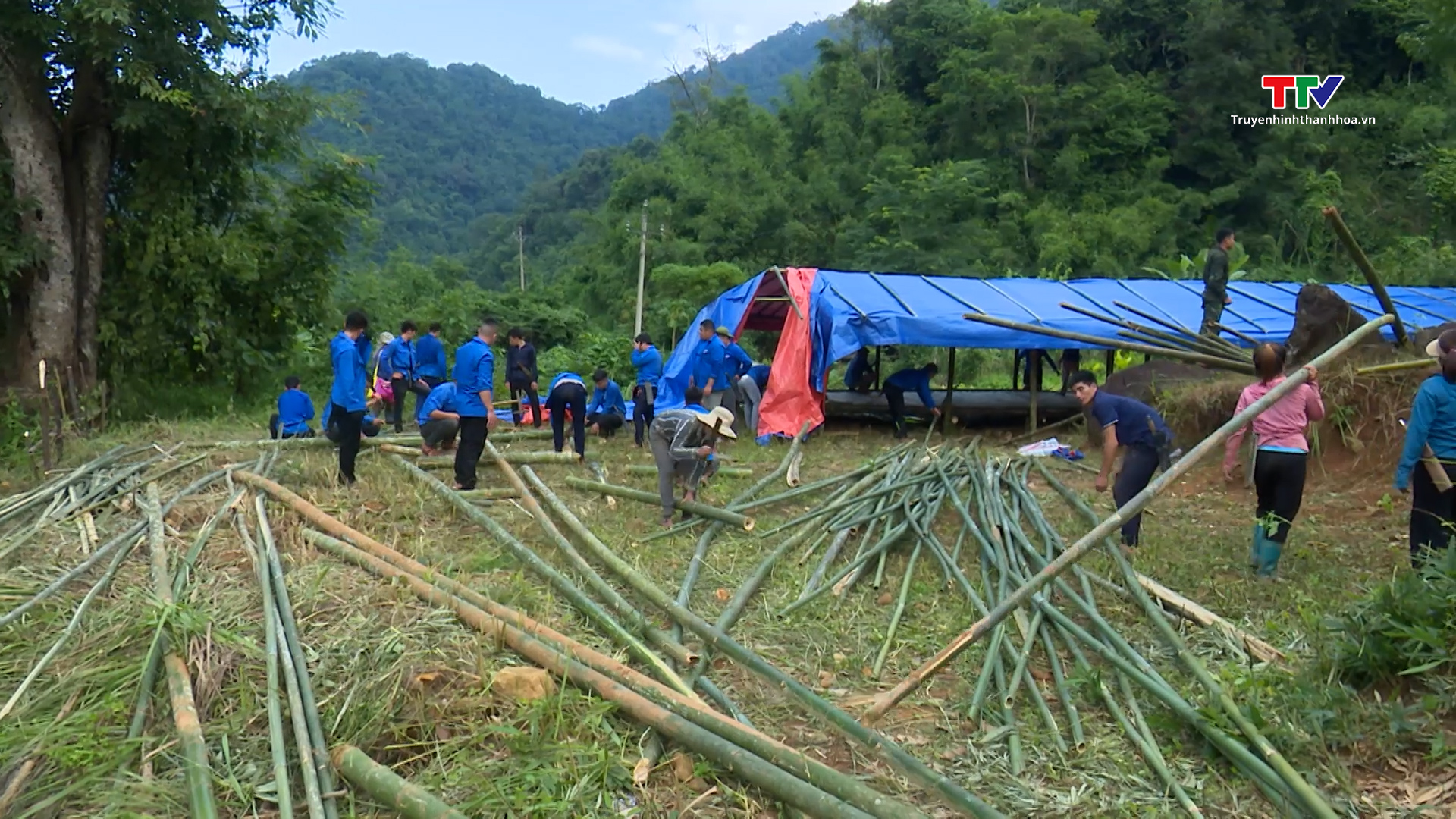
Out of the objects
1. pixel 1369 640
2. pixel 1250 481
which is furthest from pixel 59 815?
pixel 1250 481

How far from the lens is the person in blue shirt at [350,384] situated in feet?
21.4

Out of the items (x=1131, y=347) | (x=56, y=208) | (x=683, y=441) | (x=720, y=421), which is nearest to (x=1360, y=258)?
(x=1131, y=347)

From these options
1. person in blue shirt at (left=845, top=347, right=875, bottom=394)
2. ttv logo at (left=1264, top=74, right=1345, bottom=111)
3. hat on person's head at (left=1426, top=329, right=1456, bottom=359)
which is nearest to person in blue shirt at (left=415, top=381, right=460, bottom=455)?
person in blue shirt at (left=845, top=347, right=875, bottom=394)

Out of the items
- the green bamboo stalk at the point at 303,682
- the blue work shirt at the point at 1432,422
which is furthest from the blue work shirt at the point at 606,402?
the blue work shirt at the point at 1432,422

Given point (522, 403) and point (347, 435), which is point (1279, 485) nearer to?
point (347, 435)

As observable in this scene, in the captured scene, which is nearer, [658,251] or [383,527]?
[383,527]

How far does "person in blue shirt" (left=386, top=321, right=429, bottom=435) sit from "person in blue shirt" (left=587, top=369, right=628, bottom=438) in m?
1.73

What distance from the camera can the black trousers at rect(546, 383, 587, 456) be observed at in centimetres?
832

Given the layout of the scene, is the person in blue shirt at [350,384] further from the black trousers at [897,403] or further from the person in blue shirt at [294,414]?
the black trousers at [897,403]

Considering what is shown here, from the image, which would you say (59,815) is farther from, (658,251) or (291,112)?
(658,251)

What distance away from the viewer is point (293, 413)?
328 inches

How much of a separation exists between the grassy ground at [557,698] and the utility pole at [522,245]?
3109 cm

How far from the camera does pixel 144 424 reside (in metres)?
10.0

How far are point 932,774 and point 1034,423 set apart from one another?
A: 334 inches
